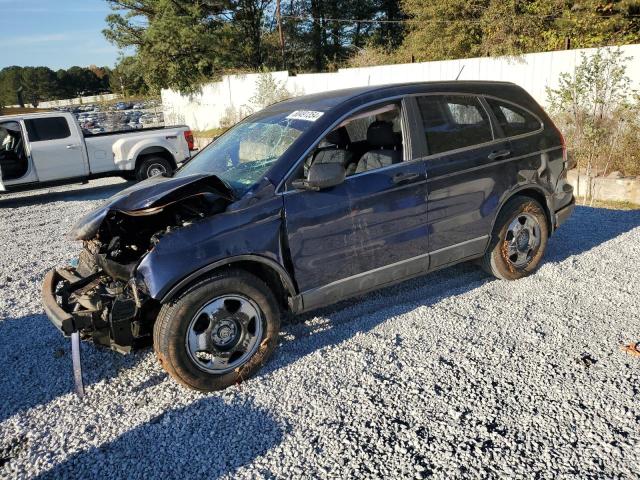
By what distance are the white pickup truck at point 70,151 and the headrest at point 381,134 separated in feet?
21.4

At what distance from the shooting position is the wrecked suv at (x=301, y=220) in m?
3.30

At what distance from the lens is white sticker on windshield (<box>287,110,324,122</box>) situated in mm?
3920

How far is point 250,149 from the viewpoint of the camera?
4168 millimetres

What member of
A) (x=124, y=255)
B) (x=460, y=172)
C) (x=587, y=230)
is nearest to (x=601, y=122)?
(x=587, y=230)

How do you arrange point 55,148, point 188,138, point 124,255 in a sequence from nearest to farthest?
point 124,255, point 55,148, point 188,138

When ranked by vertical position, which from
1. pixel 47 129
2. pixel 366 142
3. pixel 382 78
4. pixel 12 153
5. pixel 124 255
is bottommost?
pixel 124 255

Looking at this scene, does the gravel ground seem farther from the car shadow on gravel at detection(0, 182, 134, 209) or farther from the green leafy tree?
the green leafy tree

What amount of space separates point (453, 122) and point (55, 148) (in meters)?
9.32

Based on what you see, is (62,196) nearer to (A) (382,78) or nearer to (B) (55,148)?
(B) (55,148)

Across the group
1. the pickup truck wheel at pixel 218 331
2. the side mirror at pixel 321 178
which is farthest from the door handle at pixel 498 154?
the pickup truck wheel at pixel 218 331

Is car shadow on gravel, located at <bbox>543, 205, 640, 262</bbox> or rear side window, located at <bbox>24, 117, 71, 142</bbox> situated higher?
rear side window, located at <bbox>24, 117, 71, 142</bbox>

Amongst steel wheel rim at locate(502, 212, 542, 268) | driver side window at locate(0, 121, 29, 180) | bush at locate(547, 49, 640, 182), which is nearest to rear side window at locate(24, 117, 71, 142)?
driver side window at locate(0, 121, 29, 180)

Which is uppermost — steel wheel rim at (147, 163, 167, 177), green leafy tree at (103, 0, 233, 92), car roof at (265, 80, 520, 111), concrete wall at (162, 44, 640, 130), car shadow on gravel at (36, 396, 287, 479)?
green leafy tree at (103, 0, 233, 92)

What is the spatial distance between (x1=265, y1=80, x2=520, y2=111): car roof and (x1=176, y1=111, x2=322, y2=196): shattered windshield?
157 mm
